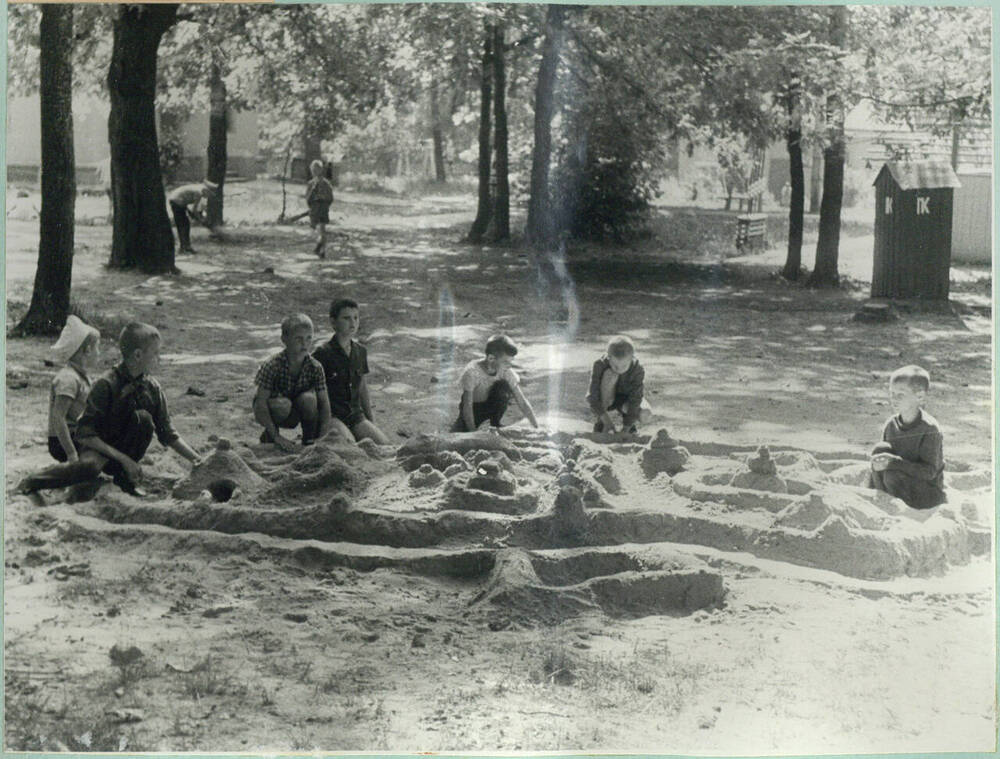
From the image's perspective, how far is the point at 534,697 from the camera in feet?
15.0

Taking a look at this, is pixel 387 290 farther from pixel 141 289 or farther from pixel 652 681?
pixel 652 681

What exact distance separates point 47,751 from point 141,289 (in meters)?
2.16

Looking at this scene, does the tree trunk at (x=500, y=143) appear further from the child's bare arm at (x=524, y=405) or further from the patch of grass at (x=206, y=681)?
the patch of grass at (x=206, y=681)

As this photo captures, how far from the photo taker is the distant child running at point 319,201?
6094 millimetres

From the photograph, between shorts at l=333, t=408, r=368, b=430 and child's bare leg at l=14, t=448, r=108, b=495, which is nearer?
child's bare leg at l=14, t=448, r=108, b=495

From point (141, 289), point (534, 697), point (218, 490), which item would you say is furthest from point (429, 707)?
point (141, 289)

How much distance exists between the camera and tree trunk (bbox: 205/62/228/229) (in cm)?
580

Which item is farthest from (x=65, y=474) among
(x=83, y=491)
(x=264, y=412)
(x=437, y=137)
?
(x=437, y=137)

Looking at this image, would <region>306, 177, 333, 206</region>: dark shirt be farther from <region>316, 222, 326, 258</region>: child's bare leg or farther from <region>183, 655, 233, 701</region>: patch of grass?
<region>183, 655, 233, 701</region>: patch of grass

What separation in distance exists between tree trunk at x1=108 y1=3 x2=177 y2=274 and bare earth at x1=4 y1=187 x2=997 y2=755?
0.16 m

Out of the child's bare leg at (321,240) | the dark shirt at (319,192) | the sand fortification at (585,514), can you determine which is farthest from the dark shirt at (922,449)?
the dark shirt at (319,192)

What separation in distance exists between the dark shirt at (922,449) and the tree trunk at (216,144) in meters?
3.38

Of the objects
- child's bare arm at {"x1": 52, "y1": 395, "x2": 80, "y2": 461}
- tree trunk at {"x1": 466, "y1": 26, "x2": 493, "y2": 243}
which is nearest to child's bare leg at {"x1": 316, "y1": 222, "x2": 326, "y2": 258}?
tree trunk at {"x1": 466, "y1": 26, "x2": 493, "y2": 243}

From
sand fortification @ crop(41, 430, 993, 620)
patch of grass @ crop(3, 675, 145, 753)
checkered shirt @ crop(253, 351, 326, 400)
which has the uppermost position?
checkered shirt @ crop(253, 351, 326, 400)
